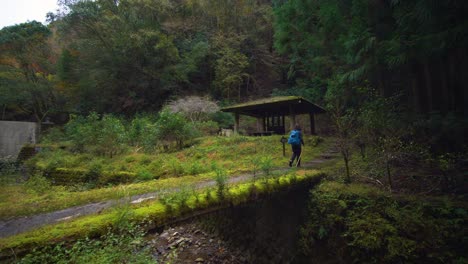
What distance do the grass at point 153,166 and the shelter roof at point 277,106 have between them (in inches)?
94.5

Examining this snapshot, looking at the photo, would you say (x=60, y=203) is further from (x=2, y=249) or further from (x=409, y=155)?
(x=409, y=155)

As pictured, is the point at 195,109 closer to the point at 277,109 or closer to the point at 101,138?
the point at 277,109

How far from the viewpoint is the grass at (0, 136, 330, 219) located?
4461 mm

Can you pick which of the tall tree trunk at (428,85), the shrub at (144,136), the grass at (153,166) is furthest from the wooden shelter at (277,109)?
the tall tree trunk at (428,85)

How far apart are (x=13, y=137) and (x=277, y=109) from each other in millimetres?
18371

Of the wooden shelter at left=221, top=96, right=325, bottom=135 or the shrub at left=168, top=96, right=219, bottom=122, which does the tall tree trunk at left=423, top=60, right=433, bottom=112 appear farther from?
the shrub at left=168, top=96, right=219, bottom=122

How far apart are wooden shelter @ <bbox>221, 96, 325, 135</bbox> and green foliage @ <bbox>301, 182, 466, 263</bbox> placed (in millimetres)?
7829

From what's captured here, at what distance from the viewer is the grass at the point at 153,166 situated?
4.46 metres

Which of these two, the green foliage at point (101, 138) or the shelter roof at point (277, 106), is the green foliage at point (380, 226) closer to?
the shelter roof at point (277, 106)

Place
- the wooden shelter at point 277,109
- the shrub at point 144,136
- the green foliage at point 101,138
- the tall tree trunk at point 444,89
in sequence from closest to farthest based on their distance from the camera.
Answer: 1. the tall tree trunk at point 444,89
2. the green foliage at point 101,138
3. the shrub at point 144,136
4. the wooden shelter at point 277,109

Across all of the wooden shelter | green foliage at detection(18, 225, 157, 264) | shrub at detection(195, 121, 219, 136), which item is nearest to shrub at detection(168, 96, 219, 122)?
shrub at detection(195, 121, 219, 136)

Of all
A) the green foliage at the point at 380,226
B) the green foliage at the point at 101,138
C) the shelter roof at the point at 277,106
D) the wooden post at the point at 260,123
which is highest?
the shelter roof at the point at 277,106

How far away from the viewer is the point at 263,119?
18.4m

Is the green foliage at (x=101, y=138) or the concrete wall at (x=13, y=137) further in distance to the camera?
the concrete wall at (x=13, y=137)
